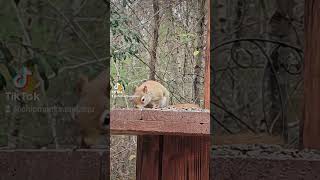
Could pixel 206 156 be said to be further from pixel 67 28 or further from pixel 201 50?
pixel 201 50

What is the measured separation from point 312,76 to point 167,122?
0.76 metres

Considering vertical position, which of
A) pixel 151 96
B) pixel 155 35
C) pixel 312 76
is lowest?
pixel 151 96

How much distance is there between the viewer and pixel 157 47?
4.45 m

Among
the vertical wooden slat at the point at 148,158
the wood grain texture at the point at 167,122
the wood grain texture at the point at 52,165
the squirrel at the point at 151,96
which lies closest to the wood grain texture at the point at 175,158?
the vertical wooden slat at the point at 148,158

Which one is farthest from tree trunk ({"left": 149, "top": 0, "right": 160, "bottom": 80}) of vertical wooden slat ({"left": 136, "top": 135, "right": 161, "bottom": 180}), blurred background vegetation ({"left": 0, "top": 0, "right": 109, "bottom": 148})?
blurred background vegetation ({"left": 0, "top": 0, "right": 109, "bottom": 148})

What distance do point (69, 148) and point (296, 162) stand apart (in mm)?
505

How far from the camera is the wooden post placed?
1.14 m

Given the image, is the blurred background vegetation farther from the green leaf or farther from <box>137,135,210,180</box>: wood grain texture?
the green leaf

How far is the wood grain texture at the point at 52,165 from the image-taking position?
3.85ft

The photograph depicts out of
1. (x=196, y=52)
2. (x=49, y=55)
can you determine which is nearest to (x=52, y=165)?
(x=49, y=55)

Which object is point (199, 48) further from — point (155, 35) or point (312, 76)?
point (312, 76)

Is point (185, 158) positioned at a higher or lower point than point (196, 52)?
lower

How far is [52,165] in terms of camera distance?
3.88 ft

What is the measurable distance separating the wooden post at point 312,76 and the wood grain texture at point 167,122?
26.5 inches
